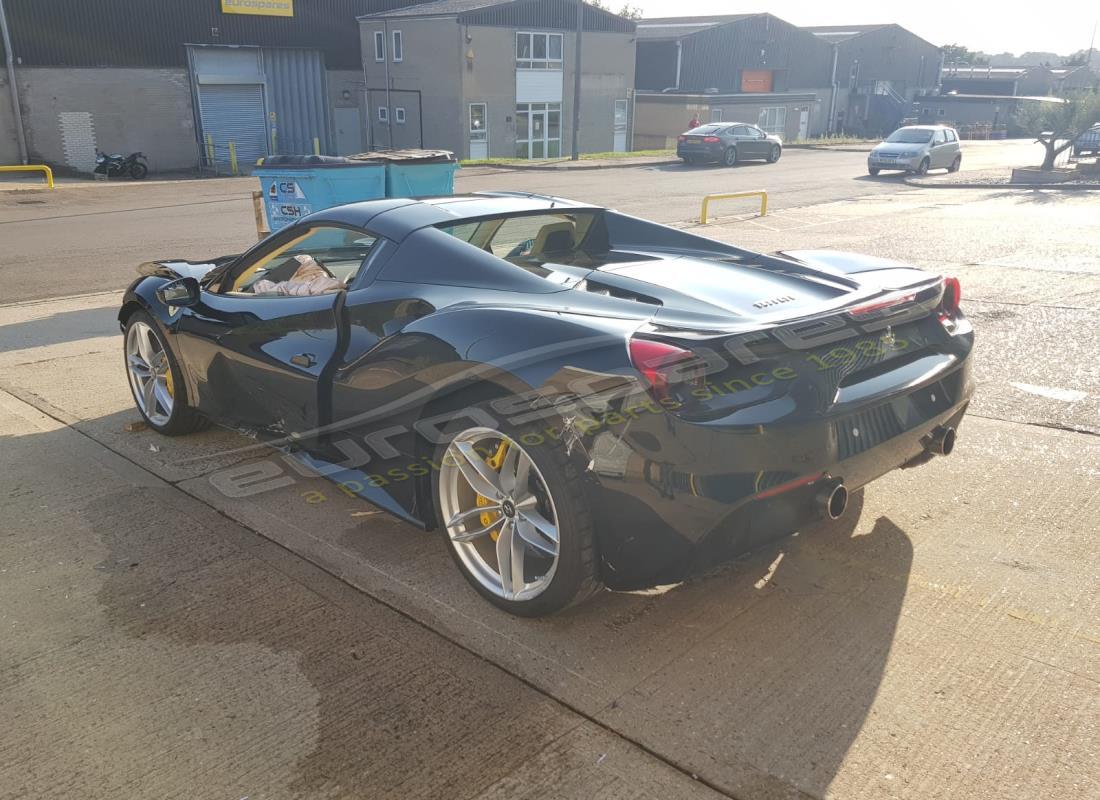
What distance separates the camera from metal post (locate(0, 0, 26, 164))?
27.6m

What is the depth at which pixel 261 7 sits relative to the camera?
109 ft

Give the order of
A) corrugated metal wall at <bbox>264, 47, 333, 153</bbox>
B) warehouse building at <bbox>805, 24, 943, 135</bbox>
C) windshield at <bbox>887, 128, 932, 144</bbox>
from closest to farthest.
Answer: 1. windshield at <bbox>887, 128, 932, 144</bbox>
2. corrugated metal wall at <bbox>264, 47, 333, 153</bbox>
3. warehouse building at <bbox>805, 24, 943, 135</bbox>

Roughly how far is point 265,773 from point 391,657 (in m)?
0.62

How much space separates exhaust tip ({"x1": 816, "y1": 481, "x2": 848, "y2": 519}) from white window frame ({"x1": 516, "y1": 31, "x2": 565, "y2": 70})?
117ft

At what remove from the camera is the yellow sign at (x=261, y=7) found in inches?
1281

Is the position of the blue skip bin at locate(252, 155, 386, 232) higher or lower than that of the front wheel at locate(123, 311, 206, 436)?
A: higher

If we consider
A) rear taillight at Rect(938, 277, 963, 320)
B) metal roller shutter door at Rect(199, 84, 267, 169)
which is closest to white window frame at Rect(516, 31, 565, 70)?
metal roller shutter door at Rect(199, 84, 267, 169)

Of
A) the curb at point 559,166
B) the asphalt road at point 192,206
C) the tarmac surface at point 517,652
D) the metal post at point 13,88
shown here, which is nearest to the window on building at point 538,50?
the curb at point 559,166

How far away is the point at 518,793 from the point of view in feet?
7.97

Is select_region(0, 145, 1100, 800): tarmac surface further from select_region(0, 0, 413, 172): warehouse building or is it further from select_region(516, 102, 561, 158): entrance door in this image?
select_region(516, 102, 561, 158): entrance door

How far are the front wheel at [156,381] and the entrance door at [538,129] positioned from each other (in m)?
33.3

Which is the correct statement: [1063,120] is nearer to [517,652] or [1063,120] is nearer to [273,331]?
[273,331]

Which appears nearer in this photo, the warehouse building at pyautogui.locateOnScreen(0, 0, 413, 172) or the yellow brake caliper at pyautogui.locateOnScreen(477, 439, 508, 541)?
the yellow brake caliper at pyautogui.locateOnScreen(477, 439, 508, 541)

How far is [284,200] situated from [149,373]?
4.91 meters
